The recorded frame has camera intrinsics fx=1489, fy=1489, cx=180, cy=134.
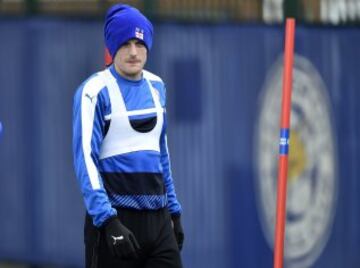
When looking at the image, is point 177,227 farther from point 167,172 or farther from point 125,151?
point 125,151

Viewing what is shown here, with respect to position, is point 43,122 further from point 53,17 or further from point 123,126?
point 123,126

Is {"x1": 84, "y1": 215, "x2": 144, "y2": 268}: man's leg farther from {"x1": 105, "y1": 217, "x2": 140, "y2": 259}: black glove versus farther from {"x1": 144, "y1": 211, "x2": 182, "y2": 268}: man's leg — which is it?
{"x1": 105, "y1": 217, "x2": 140, "y2": 259}: black glove

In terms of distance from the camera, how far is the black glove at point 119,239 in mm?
6602

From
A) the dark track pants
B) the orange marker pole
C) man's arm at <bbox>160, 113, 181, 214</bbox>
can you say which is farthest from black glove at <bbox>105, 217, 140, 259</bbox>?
the orange marker pole

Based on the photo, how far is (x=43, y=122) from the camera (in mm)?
10281

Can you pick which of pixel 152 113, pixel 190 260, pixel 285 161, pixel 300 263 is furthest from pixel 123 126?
pixel 300 263

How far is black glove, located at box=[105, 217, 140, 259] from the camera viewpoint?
21.7 ft

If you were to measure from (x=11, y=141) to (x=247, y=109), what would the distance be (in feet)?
5.49

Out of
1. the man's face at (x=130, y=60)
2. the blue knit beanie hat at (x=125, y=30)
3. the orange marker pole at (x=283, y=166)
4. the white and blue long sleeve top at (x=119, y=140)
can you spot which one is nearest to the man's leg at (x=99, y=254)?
the white and blue long sleeve top at (x=119, y=140)

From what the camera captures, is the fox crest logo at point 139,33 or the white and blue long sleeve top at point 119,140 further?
the fox crest logo at point 139,33

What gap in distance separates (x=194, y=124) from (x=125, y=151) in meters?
3.17

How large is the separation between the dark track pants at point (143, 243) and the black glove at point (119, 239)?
0.52ft

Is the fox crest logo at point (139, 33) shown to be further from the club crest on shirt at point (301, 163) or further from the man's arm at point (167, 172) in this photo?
the club crest on shirt at point (301, 163)

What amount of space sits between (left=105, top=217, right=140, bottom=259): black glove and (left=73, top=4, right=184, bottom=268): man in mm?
14
